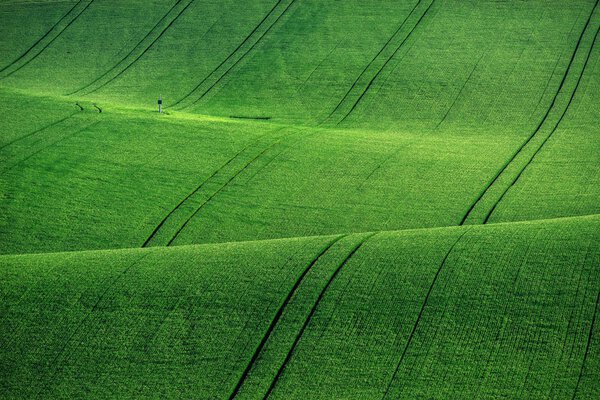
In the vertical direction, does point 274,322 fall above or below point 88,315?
below

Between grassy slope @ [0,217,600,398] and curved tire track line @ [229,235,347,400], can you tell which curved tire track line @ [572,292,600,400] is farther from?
curved tire track line @ [229,235,347,400]

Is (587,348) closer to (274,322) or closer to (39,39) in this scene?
(274,322)

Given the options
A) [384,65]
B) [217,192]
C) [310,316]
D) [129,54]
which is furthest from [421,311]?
[129,54]

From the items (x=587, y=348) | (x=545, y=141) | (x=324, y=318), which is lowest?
(x=545, y=141)

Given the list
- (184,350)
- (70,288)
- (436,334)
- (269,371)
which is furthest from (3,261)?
(436,334)

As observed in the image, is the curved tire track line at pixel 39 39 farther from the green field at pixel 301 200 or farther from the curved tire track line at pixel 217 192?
the curved tire track line at pixel 217 192

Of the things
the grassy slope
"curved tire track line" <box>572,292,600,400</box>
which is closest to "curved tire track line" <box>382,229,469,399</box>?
the grassy slope

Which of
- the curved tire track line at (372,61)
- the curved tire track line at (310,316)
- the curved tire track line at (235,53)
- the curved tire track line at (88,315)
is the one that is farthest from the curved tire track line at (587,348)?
the curved tire track line at (235,53)
